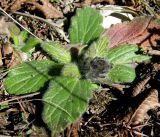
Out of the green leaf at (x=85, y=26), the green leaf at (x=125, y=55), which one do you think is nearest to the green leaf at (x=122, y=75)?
the green leaf at (x=125, y=55)

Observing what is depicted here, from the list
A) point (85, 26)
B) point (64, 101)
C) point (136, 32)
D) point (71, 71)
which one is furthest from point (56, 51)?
point (136, 32)

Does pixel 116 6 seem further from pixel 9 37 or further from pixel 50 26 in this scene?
pixel 9 37

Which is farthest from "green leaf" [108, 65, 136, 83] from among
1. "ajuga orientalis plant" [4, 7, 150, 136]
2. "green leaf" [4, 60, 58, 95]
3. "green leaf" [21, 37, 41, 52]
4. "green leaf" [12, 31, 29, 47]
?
"green leaf" [12, 31, 29, 47]

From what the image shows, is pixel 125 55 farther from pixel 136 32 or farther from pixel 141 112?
pixel 141 112

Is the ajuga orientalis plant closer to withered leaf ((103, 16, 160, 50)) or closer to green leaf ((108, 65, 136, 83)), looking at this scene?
green leaf ((108, 65, 136, 83))

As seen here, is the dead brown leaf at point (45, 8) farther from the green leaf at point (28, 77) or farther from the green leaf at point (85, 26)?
the green leaf at point (28, 77)
